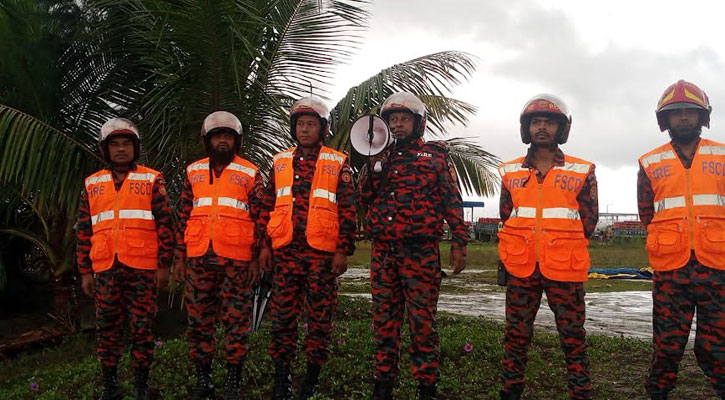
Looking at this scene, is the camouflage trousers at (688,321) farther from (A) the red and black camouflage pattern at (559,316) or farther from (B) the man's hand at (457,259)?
(B) the man's hand at (457,259)

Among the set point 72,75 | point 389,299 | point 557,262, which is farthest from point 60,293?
point 557,262

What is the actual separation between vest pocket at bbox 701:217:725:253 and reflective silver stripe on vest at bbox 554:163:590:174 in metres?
0.81

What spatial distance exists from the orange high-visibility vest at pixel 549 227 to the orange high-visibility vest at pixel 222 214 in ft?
6.28

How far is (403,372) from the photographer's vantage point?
511cm

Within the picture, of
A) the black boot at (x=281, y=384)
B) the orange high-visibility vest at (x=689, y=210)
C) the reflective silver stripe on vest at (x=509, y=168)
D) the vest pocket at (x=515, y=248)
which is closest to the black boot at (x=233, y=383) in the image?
the black boot at (x=281, y=384)

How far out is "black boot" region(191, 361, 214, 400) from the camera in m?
4.04

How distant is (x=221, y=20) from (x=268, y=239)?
259 cm

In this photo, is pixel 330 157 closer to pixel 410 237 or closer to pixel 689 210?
pixel 410 237

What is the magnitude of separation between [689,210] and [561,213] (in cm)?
87

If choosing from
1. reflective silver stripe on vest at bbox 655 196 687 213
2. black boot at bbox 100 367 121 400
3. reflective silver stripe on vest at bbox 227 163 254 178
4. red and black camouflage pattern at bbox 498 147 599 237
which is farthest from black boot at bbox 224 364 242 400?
reflective silver stripe on vest at bbox 655 196 687 213

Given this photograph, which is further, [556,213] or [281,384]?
[281,384]

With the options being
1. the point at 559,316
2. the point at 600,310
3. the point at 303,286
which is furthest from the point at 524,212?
the point at 600,310

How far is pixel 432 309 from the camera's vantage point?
3.81 meters

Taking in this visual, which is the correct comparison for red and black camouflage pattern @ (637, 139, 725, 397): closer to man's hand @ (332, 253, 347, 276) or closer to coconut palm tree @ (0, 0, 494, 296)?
man's hand @ (332, 253, 347, 276)
